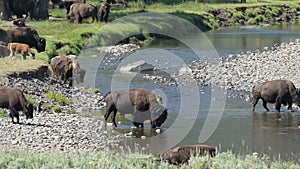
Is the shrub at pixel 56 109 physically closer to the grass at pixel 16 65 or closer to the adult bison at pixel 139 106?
the adult bison at pixel 139 106

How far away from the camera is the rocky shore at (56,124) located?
18.0 metres

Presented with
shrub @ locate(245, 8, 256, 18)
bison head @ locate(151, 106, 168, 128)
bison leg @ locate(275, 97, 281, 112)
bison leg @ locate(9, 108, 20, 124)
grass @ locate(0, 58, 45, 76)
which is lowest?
shrub @ locate(245, 8, 256, 18)

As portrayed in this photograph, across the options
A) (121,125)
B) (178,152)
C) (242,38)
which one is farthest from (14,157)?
(242,38)

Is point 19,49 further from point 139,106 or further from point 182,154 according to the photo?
point 182,154

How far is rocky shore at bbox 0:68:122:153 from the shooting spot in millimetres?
18047

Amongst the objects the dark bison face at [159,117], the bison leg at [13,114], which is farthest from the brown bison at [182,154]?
the bison leg at [13,114]

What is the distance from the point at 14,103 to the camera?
64.8ft

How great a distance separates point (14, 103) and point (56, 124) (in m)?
1.29

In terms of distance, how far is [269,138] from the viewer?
1995 centimetres

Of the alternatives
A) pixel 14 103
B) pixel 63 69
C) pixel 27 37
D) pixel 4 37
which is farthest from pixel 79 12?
pixel 14 103

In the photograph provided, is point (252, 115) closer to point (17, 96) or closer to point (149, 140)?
point (149, 140)

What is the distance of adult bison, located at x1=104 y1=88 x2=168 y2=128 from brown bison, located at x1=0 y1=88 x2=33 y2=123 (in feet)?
7.85

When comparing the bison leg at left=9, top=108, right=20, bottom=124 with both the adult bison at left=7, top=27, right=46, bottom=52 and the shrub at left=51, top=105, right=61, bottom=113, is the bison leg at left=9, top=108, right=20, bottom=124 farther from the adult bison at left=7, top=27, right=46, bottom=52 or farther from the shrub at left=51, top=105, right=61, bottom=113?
the adult bison at left=7, top=27, right=46, bottom=52

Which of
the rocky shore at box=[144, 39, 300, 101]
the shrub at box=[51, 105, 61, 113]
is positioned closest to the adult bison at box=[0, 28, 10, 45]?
the rocky shore at box=[144, 39, 300, 101]
